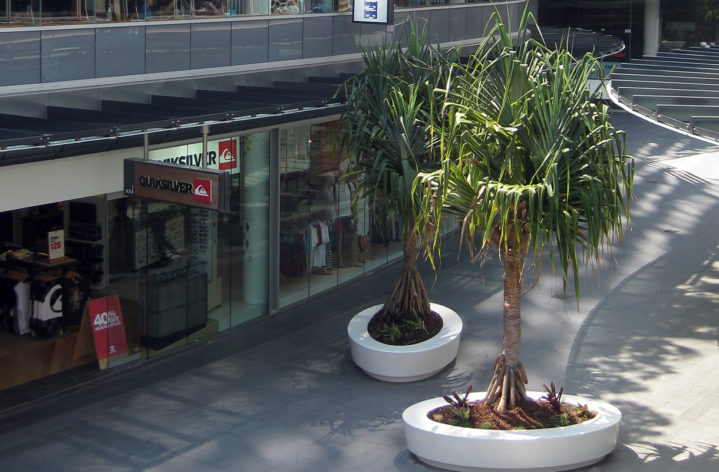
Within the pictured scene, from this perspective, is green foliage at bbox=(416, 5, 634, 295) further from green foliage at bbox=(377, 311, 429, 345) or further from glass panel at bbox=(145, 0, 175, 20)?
glass panel at bbox=(145, 0, 175, 20)

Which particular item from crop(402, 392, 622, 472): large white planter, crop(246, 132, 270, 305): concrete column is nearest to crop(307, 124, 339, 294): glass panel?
crop(246, 132, 270, 305): concrete column

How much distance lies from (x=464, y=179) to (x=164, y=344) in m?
6.88

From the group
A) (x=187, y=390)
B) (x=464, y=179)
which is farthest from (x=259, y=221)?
(x=464, y=179)

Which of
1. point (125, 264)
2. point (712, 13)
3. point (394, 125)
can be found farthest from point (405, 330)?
point (712, 13)

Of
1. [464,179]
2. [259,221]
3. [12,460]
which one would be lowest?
[12,460]

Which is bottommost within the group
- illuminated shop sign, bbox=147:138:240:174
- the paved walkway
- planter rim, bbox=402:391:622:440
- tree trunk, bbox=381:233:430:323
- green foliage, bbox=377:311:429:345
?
the paved walkway

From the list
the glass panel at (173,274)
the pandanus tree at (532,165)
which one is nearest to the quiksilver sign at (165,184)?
the glass panel at (173,274)

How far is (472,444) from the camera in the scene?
390 inches

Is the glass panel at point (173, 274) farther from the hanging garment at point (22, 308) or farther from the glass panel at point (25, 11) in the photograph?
the glass panel at point (25, 11)

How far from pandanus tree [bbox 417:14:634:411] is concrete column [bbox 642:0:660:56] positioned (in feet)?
114

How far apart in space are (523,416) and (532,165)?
Result: 2567mm

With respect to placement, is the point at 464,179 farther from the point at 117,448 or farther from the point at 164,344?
the point at 164,344

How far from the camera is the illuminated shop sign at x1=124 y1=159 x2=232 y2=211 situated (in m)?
11.4

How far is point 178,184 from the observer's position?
38.9ft
